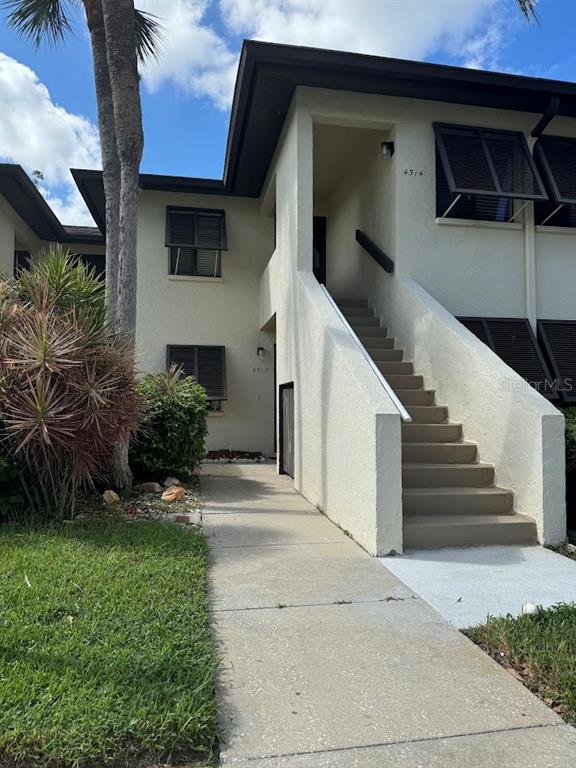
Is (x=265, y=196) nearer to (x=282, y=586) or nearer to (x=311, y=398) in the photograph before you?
(x=311, y=398)

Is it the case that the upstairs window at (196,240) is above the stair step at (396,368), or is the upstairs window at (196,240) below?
above

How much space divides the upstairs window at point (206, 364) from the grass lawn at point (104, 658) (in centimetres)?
727

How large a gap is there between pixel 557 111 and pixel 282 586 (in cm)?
816

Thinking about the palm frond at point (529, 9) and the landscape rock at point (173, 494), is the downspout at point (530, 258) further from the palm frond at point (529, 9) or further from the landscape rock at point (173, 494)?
the landscape rock at point (173, 494)

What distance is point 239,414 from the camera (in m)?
12.1

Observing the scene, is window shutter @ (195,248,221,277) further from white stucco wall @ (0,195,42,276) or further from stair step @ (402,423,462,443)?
stair step @ (402,423,462,443)

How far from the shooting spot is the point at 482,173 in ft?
26.2

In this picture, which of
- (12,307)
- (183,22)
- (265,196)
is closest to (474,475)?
(12,307)

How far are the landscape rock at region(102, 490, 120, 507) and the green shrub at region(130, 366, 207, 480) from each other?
996 mm

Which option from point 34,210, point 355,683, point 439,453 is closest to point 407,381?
point 439,453

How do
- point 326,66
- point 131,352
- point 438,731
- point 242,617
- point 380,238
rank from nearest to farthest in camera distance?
point 438,731 → point 242,617 → point 131,352 → point 326,66 → point 380,238

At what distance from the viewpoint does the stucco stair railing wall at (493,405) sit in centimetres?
521

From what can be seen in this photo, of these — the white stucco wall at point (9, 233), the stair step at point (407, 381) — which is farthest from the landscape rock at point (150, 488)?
the white stucco wall at point (9, 233)

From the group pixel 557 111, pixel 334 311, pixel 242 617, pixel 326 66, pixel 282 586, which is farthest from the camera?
pixel 557 111
